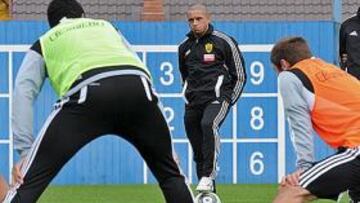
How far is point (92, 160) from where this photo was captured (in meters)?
16.3

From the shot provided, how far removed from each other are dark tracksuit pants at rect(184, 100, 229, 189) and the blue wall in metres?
2.86

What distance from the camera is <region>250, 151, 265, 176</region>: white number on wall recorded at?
1642cm

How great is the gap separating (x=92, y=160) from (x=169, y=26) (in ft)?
6.54

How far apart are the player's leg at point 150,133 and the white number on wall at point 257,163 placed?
807 cm

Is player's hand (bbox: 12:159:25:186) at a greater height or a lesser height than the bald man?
greater

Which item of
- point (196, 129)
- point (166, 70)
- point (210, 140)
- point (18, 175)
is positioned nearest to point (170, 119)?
point (166, 70)

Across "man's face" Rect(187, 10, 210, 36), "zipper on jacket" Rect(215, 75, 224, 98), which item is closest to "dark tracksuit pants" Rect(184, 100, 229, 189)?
"zipper on jacket" Rect(215, 75, 224, 98)

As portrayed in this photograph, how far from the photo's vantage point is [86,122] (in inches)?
313

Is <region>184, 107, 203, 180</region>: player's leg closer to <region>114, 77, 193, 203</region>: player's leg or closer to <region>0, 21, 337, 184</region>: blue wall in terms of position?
<region>0, 21, 337, 184</region>: blue wall

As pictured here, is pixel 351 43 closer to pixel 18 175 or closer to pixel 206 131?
pixel 206 131

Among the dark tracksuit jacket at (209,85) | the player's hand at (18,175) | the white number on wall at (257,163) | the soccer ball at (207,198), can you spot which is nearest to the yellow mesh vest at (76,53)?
the player's hand at (18,175)

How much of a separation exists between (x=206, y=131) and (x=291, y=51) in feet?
15.2

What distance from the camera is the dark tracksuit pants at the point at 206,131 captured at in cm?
1307

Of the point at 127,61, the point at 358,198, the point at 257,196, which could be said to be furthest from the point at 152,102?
the point at 257,196
